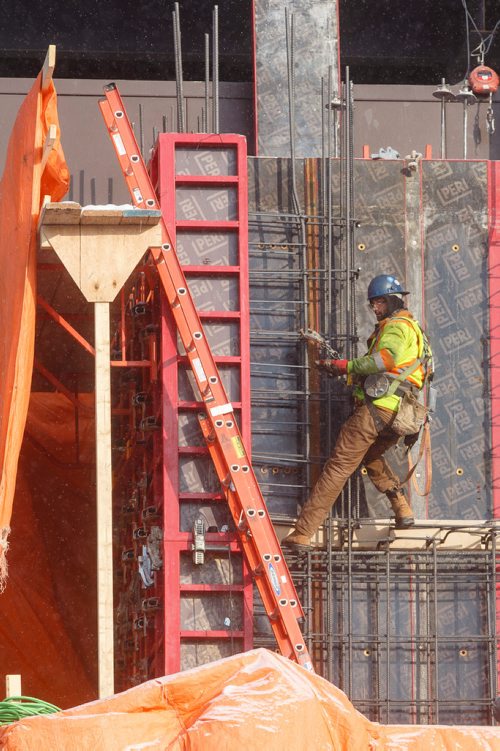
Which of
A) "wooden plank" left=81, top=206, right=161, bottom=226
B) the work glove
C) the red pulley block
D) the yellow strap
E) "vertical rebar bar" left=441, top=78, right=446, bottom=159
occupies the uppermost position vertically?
the red pulley block

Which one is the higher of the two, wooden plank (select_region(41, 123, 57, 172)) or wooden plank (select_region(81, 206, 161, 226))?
wooden plank (select_region(41, 123, 57, 172))

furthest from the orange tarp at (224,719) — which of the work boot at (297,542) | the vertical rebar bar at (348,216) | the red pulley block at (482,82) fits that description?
the red pulley block at (482,82)

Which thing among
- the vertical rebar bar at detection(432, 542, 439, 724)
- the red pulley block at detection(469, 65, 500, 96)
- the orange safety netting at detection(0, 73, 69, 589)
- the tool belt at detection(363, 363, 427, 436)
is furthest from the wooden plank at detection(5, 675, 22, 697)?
the red pulley block at detection(469, 65, 500, 96)

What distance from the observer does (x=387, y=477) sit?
12391 mm

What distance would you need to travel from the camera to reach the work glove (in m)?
12.1

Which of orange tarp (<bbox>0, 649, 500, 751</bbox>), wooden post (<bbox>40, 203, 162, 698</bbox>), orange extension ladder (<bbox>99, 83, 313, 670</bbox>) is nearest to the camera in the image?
orange tarp (<bbox>0, 649, 500, 751</bbox>)

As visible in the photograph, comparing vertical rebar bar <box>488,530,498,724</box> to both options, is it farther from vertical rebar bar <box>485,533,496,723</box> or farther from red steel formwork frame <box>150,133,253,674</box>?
red steel formwork frame <box>150,133,253,674</box>

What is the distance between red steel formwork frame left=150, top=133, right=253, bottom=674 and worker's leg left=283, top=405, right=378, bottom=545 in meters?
0.72

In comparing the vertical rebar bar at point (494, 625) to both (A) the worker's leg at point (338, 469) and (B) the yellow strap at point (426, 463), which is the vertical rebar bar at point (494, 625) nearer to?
(B) the yellow strap at point (426, 463)

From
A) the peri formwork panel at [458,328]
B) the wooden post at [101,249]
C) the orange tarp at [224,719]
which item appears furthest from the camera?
the peri formwork panel at [458,328]

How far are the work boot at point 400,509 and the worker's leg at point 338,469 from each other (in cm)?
43

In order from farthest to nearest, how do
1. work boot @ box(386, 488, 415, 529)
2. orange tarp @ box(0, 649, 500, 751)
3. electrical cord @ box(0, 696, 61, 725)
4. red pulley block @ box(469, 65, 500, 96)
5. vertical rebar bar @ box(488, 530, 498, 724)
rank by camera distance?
red pulley block @ box(469, 65, 500, 96)
vertical rebar bar @ box(488, 530, 498, 724)
work boot @ box(386, 488, 415, 529)
electrical cord @ box(0, 696, 61, 725)
orange tarp @ box(0, 649, 500, 751)

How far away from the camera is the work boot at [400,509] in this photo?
1219 centimetres

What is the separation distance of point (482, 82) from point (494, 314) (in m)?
3.55
